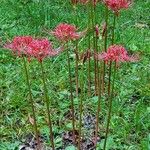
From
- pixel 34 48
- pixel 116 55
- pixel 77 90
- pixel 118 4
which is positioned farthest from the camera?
pixel 77 90

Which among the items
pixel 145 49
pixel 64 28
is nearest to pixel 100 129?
pixel 64 28

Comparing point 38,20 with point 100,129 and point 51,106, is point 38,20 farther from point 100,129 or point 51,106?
point 100,129

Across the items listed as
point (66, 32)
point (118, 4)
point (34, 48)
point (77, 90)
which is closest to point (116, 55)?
point (66, 32)

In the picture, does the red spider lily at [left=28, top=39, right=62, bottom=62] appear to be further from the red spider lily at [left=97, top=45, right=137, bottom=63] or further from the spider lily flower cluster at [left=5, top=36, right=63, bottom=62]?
the red spider lily at [left=97, top=45, right=137, bottom=63]

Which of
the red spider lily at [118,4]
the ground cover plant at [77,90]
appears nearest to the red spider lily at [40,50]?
the ground cover plant at [77,90]

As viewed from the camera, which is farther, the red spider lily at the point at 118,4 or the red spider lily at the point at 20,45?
the red spider lily at the point at 118,4

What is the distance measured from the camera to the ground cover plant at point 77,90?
2.59 metres

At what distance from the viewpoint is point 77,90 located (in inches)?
127

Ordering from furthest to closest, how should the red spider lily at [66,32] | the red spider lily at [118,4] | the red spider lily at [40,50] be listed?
1. the red spider lily at [118,4]
2. the red spider lily at [66,32]
3. the red spider lily at [40,50]

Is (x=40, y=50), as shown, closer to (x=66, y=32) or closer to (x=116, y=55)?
(x=66, y=32)

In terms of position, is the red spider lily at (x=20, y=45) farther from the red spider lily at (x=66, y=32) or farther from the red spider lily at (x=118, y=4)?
the red spider lily at (x=118, y=4)

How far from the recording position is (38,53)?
231 centimetres

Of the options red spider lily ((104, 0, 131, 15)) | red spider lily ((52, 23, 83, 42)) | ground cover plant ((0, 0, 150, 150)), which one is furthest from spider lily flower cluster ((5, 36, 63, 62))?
red spider lily ((104, 0, 131, 15))

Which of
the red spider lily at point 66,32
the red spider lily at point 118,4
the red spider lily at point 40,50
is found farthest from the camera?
the red spider lily at point 118,4
